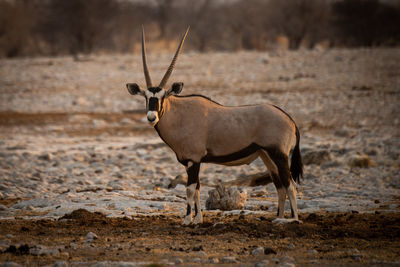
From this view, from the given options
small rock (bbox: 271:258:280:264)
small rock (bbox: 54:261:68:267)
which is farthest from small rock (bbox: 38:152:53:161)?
small rock (bbox: 271:258:280:264)

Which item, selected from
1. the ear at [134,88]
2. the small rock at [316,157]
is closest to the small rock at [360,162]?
the small rock at [316,157]

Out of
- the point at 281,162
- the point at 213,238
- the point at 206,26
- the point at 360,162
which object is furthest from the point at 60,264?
the point at 206,26

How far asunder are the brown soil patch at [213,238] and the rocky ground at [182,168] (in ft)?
0.05

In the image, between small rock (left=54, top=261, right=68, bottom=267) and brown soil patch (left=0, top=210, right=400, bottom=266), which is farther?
brown soil patch (left=0, top=210, right=400, bottom=266)

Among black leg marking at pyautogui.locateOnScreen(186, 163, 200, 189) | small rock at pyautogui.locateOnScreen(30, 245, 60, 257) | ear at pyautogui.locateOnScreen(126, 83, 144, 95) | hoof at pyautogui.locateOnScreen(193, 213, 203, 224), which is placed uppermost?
ear at pyautogui.locateOnScreen(126, 83, 144, 95)

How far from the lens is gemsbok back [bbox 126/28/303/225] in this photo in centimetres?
748

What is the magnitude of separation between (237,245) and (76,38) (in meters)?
36.3

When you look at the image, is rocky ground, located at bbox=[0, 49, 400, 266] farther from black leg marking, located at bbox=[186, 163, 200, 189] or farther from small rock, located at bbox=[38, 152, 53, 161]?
black leg marking, located at bbox=[186, 163, 200, 189]

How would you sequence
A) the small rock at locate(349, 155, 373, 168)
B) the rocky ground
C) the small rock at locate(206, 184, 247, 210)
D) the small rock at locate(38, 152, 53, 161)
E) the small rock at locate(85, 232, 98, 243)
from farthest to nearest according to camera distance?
the small rock at locate(38, 152, 53, 161)
the small rock at locate(349, 155, 373, 168)
the small rock at locate(206, 184, 247, 210)
the small rock at locate(85, 232, 98, 243)
the rocky ground

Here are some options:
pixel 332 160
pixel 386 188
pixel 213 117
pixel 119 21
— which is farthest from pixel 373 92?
pixel 119 21

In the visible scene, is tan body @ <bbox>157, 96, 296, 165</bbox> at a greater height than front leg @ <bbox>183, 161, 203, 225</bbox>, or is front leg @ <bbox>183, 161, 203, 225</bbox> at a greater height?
tan body @ <bbox>157, 96, 296, 165</bbox>

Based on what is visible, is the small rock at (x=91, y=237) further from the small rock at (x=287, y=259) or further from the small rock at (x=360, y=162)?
the small rock at (x=360, y=162)

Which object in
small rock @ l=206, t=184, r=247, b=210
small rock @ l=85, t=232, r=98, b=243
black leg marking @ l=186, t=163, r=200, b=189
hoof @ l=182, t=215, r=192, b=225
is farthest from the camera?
small rock @ l=206, t=184, r=247, b=210

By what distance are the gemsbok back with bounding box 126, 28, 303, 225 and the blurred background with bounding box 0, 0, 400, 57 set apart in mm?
28193
